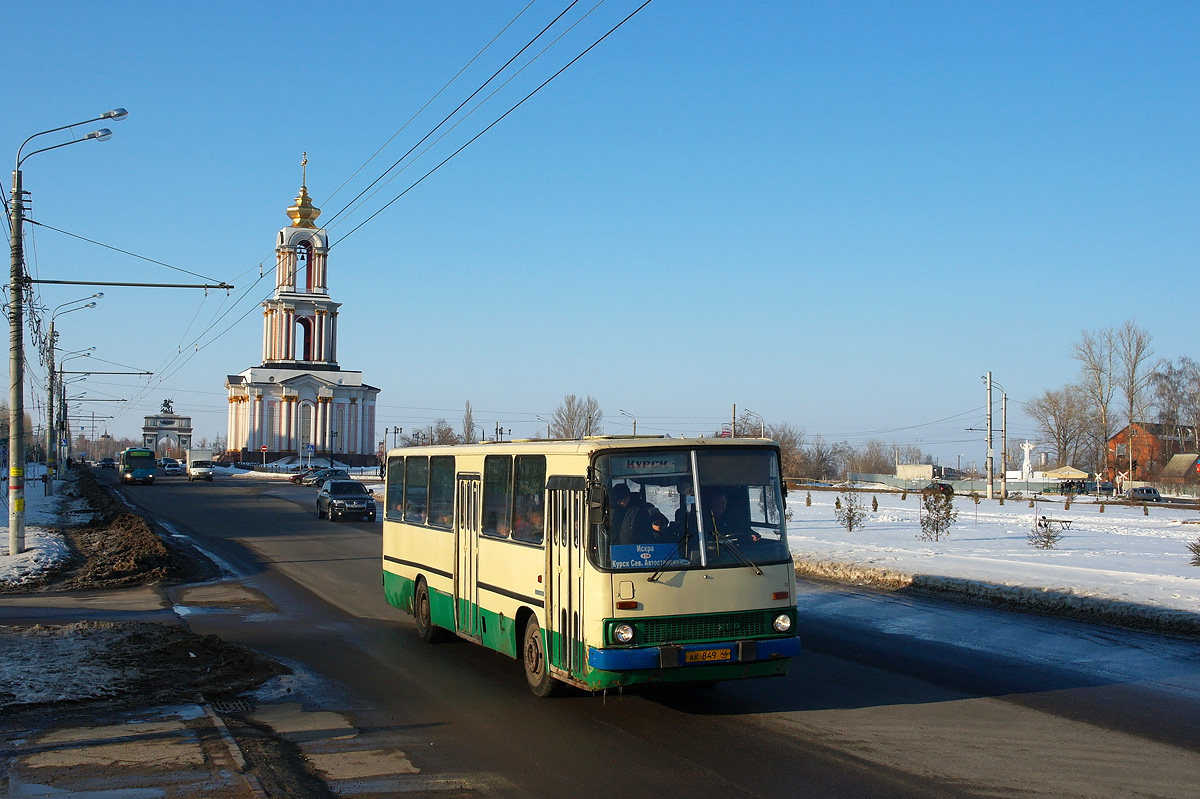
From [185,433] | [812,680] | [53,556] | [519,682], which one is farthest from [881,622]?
[185,433]

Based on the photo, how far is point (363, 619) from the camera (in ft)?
47.6

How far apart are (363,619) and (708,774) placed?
8.67m

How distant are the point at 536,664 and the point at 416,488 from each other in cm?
428

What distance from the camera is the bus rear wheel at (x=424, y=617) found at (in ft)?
40.4

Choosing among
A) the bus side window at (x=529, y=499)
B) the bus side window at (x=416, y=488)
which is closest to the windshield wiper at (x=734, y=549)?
the bus side window at (x=529, y=499)

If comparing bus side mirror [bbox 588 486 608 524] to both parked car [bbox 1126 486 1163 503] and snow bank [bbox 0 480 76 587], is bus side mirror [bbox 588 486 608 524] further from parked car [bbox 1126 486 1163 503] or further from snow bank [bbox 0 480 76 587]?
parked car [bbox 1126 486 1163 503]

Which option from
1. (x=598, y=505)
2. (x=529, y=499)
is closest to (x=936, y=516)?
(x=529, y=499)

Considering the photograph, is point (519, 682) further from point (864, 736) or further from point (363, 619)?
point (363, 619)

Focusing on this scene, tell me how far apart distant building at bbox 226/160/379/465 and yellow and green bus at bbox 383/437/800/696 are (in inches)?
3770

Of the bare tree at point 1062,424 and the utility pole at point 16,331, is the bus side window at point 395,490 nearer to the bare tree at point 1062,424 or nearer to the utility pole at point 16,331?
the utility pole at point 16,331

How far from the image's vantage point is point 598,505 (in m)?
8.16

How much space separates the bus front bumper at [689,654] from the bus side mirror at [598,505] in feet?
3.36

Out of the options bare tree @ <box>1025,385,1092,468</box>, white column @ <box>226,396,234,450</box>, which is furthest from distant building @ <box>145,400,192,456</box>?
bare tree @ <box>1025,385,1092,468</box>

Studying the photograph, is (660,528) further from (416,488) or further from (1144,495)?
(1144,495)
